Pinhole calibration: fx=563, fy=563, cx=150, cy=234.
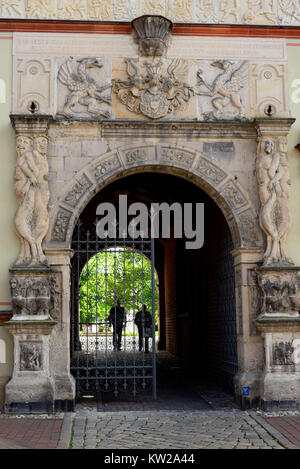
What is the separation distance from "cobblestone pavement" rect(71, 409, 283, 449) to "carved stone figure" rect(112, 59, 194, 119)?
4.47 m

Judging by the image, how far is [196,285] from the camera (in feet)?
43.8

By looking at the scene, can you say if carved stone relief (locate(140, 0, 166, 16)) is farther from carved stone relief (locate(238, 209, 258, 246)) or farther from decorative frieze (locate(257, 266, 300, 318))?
decorative frieze (locate(257, 266, 300, 318))

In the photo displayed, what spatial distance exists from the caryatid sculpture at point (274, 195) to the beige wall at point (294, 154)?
0.20 m

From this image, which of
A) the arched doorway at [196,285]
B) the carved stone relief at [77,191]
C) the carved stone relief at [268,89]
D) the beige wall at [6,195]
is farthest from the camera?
the arched doorway at [196,285]

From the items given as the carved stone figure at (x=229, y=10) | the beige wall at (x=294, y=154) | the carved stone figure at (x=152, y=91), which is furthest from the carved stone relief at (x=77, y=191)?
the carved stone figure at (x=229, y=10)

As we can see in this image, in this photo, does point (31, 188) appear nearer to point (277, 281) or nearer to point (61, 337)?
point (61, 337)

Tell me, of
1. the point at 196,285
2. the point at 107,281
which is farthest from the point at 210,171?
the point at 107,281

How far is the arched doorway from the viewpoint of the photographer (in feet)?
32.2

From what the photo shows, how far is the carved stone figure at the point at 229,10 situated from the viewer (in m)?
9.10

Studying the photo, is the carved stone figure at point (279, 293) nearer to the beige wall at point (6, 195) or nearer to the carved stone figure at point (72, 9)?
the beige wall at point (6, 195)

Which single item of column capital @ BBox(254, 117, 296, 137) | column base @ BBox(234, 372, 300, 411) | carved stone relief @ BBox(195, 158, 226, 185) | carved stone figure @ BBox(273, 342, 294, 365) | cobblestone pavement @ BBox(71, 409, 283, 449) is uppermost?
column capital @ BBox(254, 117, 296, 137)

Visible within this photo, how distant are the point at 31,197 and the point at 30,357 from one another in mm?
2288

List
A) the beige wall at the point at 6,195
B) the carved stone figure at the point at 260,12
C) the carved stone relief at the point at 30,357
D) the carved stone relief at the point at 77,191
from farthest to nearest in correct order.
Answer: the carved stone figure at the point at 260,12 → the carved stone relief at the point at 77,191 → the beige wall at the point at 6,195 → the carved stone relief at the point at 30,357

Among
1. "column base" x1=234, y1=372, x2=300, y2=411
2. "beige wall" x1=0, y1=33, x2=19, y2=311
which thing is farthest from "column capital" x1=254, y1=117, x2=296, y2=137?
"beige wall" x1=0, y1=33, x2=19, y2=311
